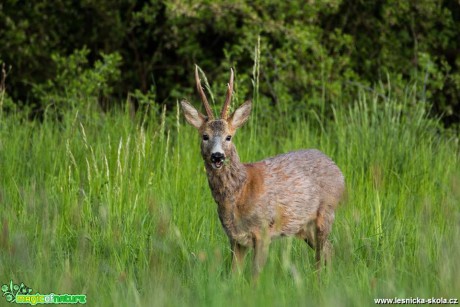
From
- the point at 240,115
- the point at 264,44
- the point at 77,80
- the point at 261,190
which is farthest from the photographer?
the point at 77,80

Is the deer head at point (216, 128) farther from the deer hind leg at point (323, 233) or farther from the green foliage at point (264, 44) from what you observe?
the green foliage at point (264, 44)

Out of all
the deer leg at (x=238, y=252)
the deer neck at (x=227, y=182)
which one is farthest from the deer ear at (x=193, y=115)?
the deer leg at (x=238, y=252)

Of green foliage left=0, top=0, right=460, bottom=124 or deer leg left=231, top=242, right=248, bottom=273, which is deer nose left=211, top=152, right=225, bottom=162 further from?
green foliage left=0, top=0, right=460, bottom=124

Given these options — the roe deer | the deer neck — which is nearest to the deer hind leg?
the roe deer

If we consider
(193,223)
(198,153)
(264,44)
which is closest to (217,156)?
(193,223)

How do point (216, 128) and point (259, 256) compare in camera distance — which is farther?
point (216, 128)

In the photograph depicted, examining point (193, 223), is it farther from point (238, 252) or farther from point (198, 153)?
point (198, 153)

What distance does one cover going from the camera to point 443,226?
5914mm

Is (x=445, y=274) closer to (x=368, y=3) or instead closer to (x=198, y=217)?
(x=198, y=217)

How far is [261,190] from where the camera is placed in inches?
239

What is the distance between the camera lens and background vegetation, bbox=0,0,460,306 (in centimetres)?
494

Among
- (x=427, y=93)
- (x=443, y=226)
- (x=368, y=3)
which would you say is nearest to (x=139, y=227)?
(x=443, y=226)

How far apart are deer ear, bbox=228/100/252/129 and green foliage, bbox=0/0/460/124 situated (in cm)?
391

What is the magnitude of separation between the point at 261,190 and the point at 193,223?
1.72ft
